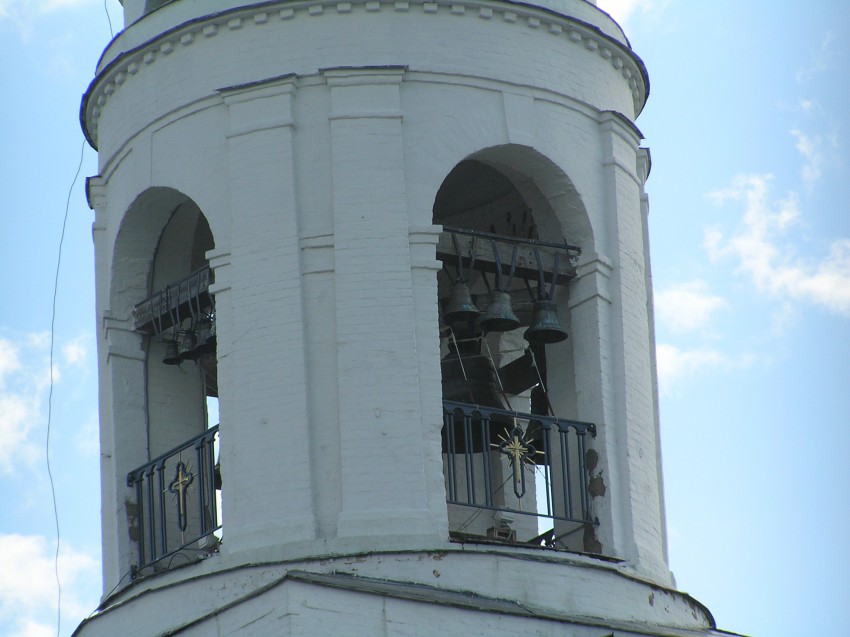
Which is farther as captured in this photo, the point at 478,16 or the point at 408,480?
the point at 478,16

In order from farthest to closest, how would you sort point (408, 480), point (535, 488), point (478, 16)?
point (535, 488), point (478, 16), point (408, 480)

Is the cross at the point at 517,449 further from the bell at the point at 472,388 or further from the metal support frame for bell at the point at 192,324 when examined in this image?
the metal support frame for bell at the point at 192,324

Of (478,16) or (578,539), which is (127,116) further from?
(578,539)

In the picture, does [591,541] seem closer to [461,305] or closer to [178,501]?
[461,305]

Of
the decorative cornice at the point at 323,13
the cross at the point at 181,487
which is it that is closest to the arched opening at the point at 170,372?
the cross at the point at 181,487

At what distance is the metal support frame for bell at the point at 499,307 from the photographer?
28.2 m

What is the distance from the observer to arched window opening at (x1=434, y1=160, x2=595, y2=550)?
2778 centimetres

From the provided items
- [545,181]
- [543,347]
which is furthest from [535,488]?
[545,181]

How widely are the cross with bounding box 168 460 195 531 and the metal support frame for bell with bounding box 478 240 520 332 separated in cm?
327

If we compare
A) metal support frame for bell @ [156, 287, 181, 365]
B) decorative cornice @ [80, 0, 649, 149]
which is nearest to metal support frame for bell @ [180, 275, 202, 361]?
metal support frame for bell @ [156, 287, 181, 365]

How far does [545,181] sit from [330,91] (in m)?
2.43

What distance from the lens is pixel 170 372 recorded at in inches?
1158

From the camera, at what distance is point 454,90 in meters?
28.0

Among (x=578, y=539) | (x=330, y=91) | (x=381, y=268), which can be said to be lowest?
(x=578, y=539)
